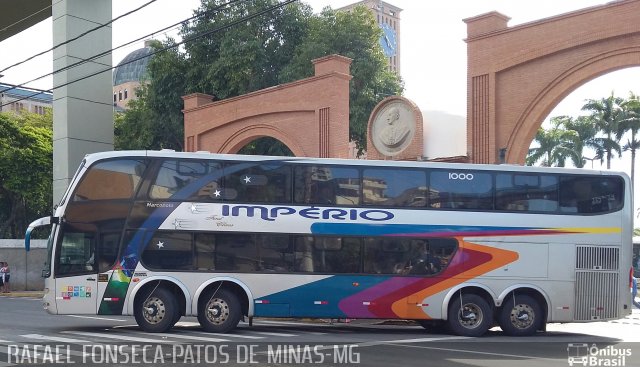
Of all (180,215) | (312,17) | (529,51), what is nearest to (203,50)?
(312,17)

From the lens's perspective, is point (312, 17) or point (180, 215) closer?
point (180, 215)

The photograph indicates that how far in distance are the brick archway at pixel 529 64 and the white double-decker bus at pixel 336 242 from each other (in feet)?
15.5

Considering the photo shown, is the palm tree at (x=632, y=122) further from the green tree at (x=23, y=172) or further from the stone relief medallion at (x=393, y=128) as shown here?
the green tree at (x=23, y=172)

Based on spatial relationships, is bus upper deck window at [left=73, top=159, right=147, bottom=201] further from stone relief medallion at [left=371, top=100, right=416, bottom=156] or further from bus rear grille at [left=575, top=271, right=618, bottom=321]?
stone relief medallion at [left=371, top=100, right=416, bottom=156]

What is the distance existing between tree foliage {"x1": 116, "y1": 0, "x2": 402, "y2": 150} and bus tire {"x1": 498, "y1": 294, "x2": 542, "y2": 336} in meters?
24.0

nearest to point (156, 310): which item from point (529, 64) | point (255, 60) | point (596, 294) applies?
point (596, 294)

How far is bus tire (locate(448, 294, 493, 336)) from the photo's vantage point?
15.9 metres

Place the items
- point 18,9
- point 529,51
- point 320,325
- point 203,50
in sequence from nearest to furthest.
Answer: point 320,325 < point 529,51 < point 18,9 < point 203,50

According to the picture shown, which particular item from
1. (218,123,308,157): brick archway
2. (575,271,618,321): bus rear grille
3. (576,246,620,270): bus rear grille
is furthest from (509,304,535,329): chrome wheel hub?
(218,123,308,157): brick archway

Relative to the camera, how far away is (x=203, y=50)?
133ft

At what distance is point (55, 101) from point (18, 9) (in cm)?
577

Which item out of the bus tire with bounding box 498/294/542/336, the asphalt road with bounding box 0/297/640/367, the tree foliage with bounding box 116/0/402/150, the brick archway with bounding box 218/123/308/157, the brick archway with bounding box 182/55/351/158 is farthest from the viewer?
the tree foliage with bounding box 116/0/402/150

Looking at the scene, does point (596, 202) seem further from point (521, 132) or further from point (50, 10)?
point (50, 10)

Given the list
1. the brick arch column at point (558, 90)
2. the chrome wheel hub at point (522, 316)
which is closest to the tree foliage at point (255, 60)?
the brick arch column at point (558, 90)
